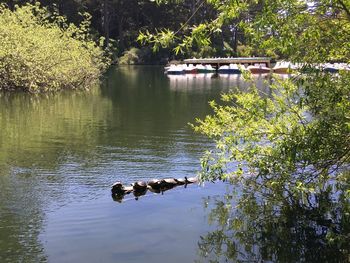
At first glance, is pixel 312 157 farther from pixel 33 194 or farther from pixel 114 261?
pixel 33 194

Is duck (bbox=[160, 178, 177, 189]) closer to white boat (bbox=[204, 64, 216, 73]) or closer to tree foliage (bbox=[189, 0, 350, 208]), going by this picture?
tree foliage (bbox=[189, 0, 350, 208])

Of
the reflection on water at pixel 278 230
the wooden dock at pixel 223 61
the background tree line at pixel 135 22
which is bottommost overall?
the reflection on water at pixel 278 230

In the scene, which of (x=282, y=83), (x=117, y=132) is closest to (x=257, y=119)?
(x=282, y=83)

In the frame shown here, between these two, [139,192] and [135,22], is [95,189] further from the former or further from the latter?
[135,22]

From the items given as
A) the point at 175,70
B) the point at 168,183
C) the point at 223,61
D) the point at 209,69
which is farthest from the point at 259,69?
the point at 168,183

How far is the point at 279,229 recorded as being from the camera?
10805mm

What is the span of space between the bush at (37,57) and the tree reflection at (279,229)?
93.8 feet

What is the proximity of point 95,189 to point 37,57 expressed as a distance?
89.1ft

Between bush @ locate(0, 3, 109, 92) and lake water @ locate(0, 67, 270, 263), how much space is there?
891 centimetres

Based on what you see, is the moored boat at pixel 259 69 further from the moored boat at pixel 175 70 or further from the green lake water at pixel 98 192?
the green lake water at pixel 98 192

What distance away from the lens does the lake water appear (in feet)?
32.8

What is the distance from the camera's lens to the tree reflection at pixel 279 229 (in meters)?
9.59

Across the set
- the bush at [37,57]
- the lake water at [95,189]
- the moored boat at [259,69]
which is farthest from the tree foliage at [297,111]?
the moored boat at [259,69]

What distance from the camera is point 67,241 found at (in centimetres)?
1026
